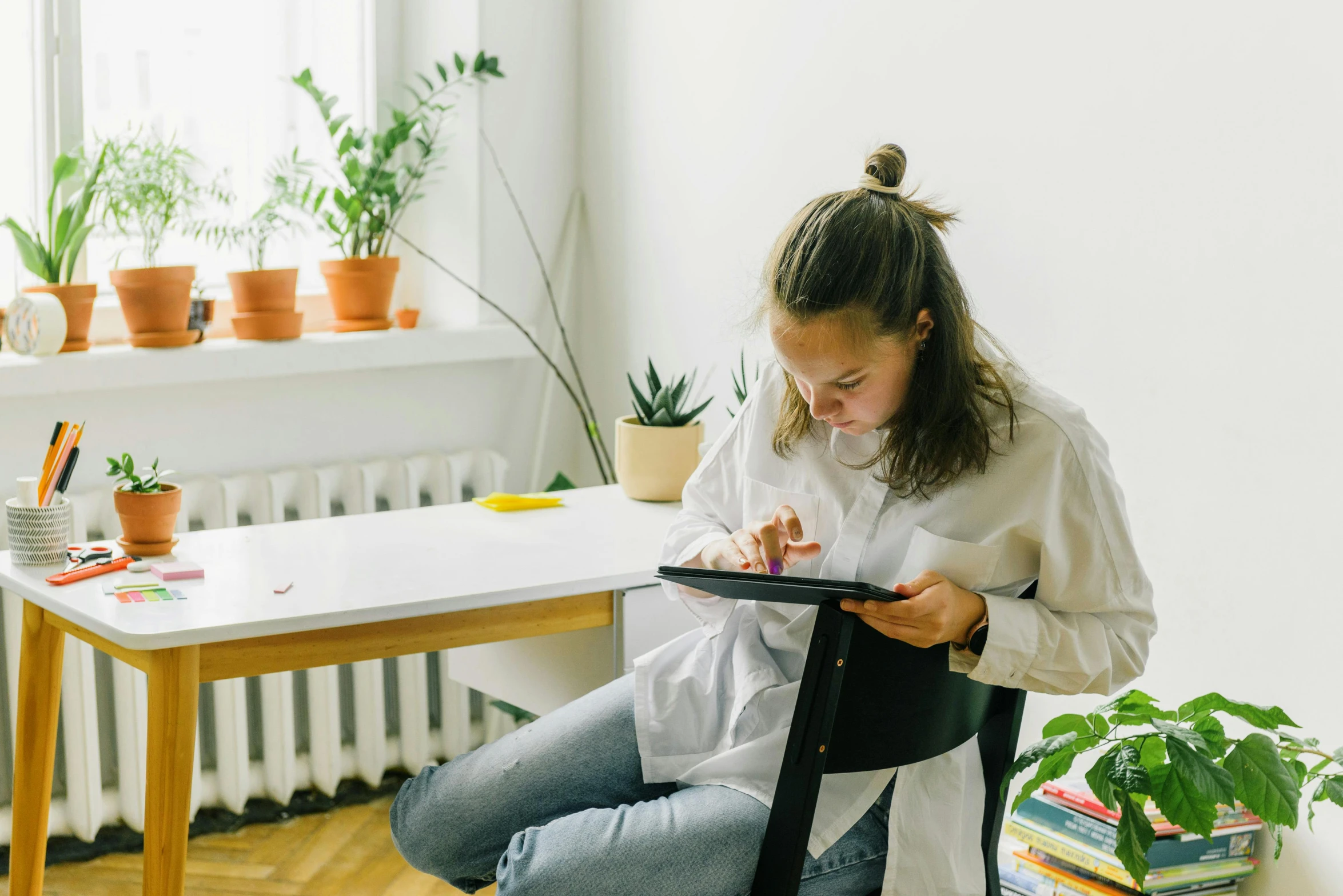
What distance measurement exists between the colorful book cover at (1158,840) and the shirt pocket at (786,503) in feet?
1.75

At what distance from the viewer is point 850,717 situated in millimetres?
1206

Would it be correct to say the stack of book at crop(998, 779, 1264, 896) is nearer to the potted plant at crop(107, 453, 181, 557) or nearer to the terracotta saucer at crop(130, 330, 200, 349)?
the potted plant at crop(107, 453, 181, 557)

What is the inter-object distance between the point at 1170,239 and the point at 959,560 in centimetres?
72

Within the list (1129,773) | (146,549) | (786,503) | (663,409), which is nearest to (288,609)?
(146,549)

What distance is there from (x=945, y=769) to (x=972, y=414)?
0.35 metres

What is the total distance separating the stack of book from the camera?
1.69 m

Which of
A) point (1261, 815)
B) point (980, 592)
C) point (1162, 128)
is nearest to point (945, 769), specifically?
point (980, 592)

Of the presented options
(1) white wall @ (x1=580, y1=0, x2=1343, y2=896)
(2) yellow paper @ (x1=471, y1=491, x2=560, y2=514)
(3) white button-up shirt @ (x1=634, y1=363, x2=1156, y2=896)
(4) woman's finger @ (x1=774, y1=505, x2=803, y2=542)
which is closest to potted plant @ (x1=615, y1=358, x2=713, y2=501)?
(2) yellow paper @ (x1=471, y1=491, x2=560, y2=514)

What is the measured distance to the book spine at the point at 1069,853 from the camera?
67.3 inches

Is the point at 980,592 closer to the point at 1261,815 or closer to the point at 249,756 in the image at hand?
the point at 1261,815

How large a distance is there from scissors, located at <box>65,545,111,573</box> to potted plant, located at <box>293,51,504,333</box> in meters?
1.07

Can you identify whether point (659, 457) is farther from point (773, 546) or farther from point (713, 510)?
point (773, 546)

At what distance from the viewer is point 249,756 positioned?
2719 mm

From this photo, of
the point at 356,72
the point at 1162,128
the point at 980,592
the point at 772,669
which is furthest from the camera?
the point at 356,72
